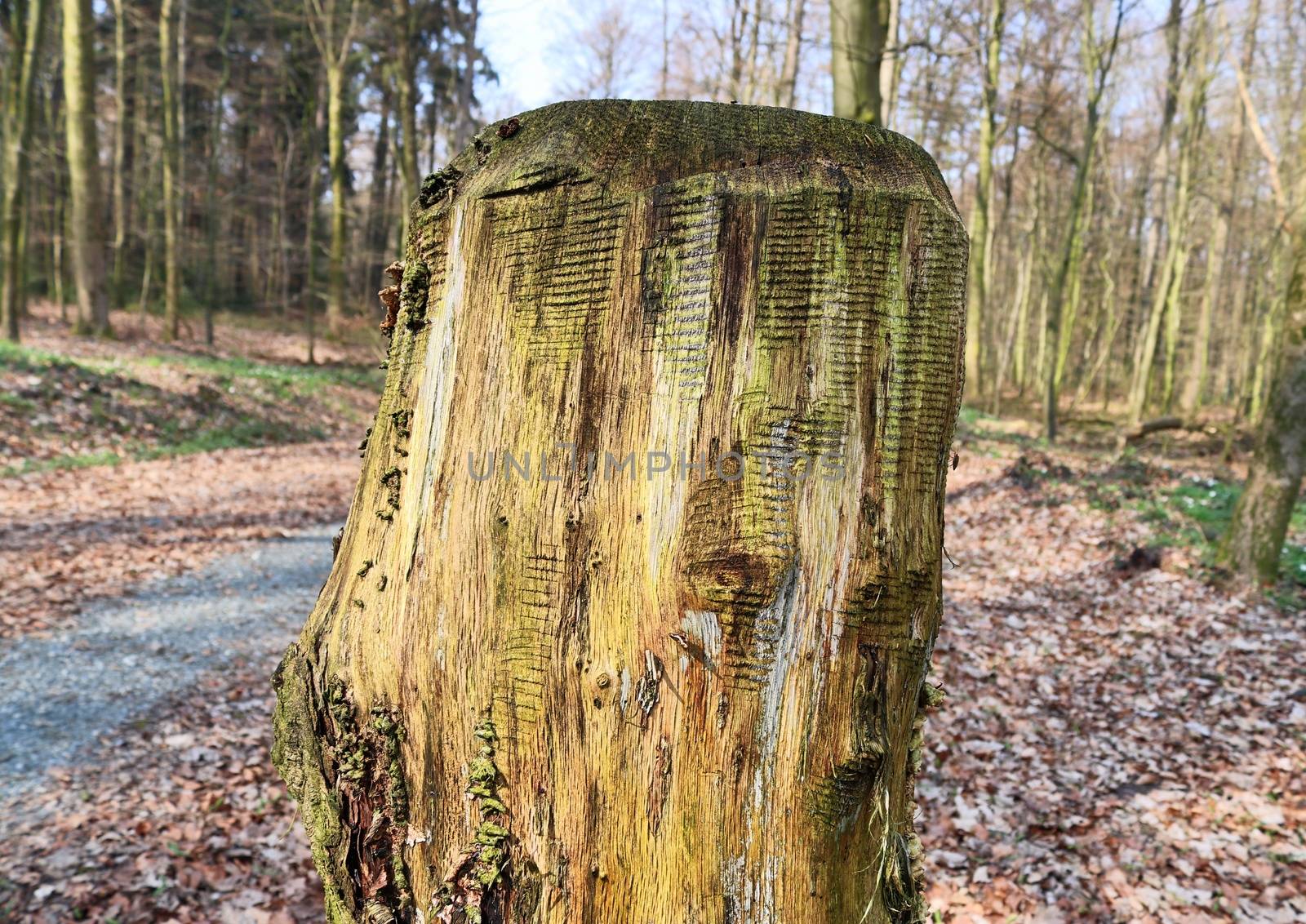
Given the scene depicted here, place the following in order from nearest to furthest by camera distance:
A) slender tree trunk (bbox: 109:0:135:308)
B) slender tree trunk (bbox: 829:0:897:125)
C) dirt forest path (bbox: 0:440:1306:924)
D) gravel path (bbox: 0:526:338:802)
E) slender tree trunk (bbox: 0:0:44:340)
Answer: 1. dirt forest path (bbox: 0:440:1306:924)
2. gravel path (bbox: 0:526:338:802)
3. slender tree trunk (bbox: 829:0:897:125)
4. slender tree trunk (bbox: 0:0:44:340)
5. slender tree trunk (bbox: 109:0:135:308)

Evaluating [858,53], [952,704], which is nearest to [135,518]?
[952,704]

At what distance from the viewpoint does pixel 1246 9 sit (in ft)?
53.9

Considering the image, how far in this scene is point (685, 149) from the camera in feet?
4.06

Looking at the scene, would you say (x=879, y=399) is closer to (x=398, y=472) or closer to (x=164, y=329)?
(x=398, y=472)

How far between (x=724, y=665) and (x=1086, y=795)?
3863mm

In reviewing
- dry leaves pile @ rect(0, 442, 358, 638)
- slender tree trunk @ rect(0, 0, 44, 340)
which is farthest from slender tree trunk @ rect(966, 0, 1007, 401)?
slender tree trunk @ rect(0, 0, 44, 340)

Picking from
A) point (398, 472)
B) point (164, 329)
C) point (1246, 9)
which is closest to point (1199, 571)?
point (398, 472)

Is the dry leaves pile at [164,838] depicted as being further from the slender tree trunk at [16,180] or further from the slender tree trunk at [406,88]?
the slender tree trunk at [406,88]

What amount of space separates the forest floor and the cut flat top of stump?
1348 millimetres

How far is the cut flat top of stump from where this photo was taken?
122cm

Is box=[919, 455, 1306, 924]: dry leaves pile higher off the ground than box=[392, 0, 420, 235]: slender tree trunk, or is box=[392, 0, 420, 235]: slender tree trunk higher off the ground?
box=[392, 0, 420, 235]: slender tree trunk

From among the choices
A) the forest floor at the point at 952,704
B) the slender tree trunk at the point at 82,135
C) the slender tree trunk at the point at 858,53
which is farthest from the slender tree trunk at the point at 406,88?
the slender tree trunk at the point at 858,53

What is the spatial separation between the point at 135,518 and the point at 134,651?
3.23 meters

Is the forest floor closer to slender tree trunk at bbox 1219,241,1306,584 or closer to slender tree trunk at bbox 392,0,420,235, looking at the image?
slender tree trunk at bbox 1219,241,1306,584
